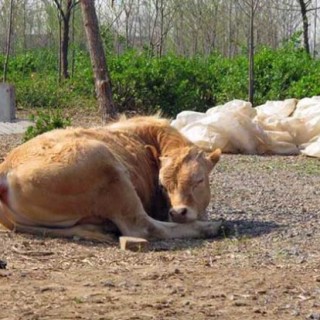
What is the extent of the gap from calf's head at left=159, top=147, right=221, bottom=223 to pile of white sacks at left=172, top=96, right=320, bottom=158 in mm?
4801

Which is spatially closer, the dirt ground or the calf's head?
the dirt ground

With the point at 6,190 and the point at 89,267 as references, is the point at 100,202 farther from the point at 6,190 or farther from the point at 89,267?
the point at 89,267

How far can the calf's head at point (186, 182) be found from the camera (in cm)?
673

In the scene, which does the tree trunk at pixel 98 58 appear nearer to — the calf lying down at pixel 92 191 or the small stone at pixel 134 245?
the calf lying down at pixel 92 191

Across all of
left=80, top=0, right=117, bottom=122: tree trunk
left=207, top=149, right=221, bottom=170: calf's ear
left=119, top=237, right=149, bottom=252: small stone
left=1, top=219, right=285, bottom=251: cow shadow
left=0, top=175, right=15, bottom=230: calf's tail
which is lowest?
left=1, top=219, right=285, bottom=251: cow shadow

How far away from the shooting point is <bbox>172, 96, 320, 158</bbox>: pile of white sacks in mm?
11977

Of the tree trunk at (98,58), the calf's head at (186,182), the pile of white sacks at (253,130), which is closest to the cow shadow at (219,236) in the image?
the calf's head at (186,182)

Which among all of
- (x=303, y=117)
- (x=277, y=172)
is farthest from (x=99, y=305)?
(x=303, y=117)

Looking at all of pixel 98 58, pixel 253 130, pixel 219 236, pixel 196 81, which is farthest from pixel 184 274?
pixel 196 81

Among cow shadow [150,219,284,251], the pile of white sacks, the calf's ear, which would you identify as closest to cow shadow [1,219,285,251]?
cow shadow [150,219,284,251]

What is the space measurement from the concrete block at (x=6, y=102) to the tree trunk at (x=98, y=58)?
16.4 feet

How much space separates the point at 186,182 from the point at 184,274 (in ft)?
5.25

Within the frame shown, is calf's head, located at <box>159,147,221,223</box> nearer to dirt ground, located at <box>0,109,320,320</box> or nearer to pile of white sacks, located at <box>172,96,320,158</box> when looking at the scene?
dirt ground, located at <box>0,109,320,320</box>

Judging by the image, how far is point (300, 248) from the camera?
236 inches
